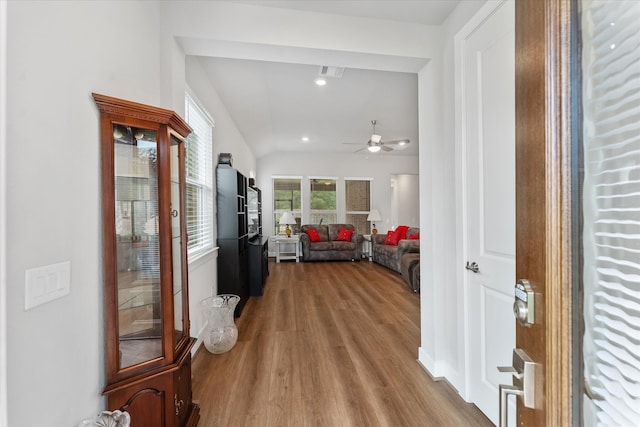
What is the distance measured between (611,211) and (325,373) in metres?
2.08

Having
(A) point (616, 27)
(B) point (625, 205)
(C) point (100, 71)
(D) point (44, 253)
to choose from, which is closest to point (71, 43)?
(C) point (100, 71)

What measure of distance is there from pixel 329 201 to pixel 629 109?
7054 mm

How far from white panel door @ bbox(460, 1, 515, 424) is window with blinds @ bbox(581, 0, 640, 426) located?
39.0 inches

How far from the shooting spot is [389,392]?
75.4 inches

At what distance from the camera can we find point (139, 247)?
1353 millimetres

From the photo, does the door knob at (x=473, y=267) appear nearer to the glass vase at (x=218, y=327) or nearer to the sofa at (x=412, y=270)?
the glass vase at (x=218, y=327)

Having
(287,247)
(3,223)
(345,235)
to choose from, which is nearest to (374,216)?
(345,235)

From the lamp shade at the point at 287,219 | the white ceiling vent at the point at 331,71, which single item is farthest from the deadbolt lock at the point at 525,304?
the lamp shade at the point at 287,219

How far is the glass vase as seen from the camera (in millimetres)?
2477

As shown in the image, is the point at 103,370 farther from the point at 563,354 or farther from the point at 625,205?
the point at 625,205

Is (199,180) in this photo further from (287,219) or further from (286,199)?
(286,199)

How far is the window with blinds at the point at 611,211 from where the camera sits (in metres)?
0.53

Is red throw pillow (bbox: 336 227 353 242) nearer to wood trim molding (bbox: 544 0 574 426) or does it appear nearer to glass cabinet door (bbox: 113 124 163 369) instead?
glass cabinet door (bbox: 113 124 163 369)

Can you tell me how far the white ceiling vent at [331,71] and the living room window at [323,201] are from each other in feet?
15.1
